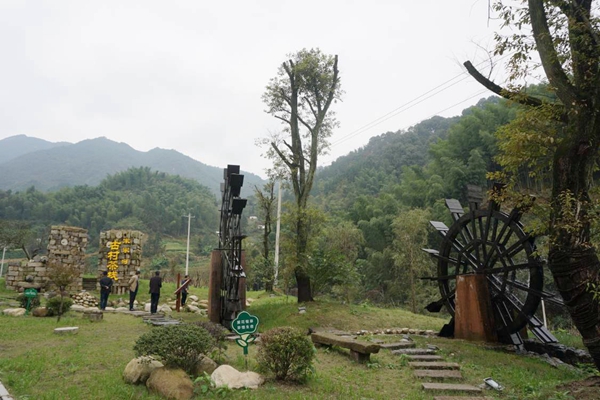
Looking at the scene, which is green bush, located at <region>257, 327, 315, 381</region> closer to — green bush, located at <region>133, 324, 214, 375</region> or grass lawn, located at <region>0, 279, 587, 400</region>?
grass lawn, located at <region>0, 279, 587, 400</region>

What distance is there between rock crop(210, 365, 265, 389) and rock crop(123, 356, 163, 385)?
720 mm

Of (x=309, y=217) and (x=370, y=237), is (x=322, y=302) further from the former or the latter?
(x=370, y=237)

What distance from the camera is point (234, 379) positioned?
16.0 ft

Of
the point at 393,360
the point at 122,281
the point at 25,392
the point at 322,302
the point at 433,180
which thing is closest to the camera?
the point at 25,392

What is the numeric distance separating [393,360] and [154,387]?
4.30 m

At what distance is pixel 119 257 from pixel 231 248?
30.6 feet

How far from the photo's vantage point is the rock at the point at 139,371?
16.0 feet

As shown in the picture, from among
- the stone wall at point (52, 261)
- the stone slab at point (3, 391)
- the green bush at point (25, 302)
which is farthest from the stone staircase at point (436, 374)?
the stone wall at point (52, 261)

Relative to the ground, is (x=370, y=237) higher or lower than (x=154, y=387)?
higher

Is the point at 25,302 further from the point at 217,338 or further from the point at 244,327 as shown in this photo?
the point at 244,327

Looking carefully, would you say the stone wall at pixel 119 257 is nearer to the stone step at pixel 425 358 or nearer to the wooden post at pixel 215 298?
the wooden post at pixel 215 298

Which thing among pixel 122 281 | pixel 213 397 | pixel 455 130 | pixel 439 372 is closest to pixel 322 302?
pixel 439 372

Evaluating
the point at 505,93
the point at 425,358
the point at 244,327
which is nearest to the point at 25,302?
the point at 244,327

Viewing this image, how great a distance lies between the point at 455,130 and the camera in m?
26.5
